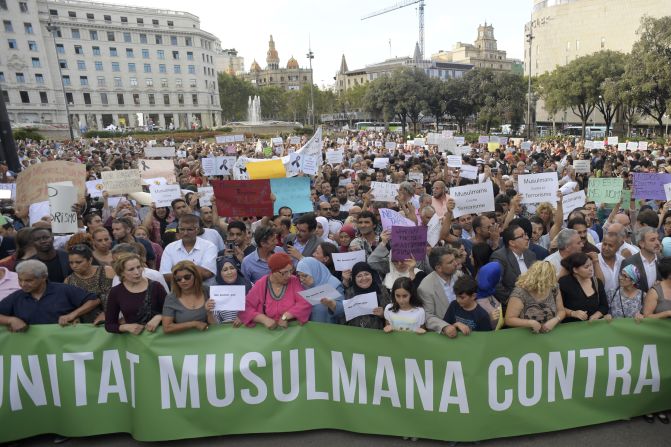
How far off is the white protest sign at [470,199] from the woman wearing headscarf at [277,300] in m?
2.81

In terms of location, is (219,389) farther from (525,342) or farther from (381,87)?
(381,87)

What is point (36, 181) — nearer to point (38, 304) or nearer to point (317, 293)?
point (38, 304)

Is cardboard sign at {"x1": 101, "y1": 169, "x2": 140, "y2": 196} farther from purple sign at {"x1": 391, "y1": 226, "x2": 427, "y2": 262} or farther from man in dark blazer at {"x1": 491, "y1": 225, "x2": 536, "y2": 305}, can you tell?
man in dark blazer at {"x1": 491, "y1": 225, "x2": 536, "y2": 305}

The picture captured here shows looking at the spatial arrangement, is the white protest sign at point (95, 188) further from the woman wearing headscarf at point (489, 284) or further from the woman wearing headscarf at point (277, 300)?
the woman wearing headscarf at point (489, 284)

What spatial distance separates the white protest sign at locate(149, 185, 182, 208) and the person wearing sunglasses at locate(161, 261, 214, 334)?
3774 mm

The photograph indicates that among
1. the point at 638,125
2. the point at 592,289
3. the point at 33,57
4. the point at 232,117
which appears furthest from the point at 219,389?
the point at 232,117

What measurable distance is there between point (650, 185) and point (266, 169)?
281 inches

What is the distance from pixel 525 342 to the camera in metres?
4.00

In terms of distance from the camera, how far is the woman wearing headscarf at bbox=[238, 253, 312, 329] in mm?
4129

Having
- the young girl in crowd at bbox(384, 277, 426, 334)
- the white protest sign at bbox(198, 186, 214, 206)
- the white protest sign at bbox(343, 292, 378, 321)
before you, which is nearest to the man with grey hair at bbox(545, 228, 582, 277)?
the young girl in crowd at bbox(384, 277, 426, 334)

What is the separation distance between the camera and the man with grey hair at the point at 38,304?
4.11 metres

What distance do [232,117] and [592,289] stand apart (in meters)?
114

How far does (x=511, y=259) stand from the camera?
483 cm

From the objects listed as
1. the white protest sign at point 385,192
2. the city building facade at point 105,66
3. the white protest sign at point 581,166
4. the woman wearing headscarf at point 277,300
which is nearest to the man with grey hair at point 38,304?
the woman wearing headscarf at point 277,300
